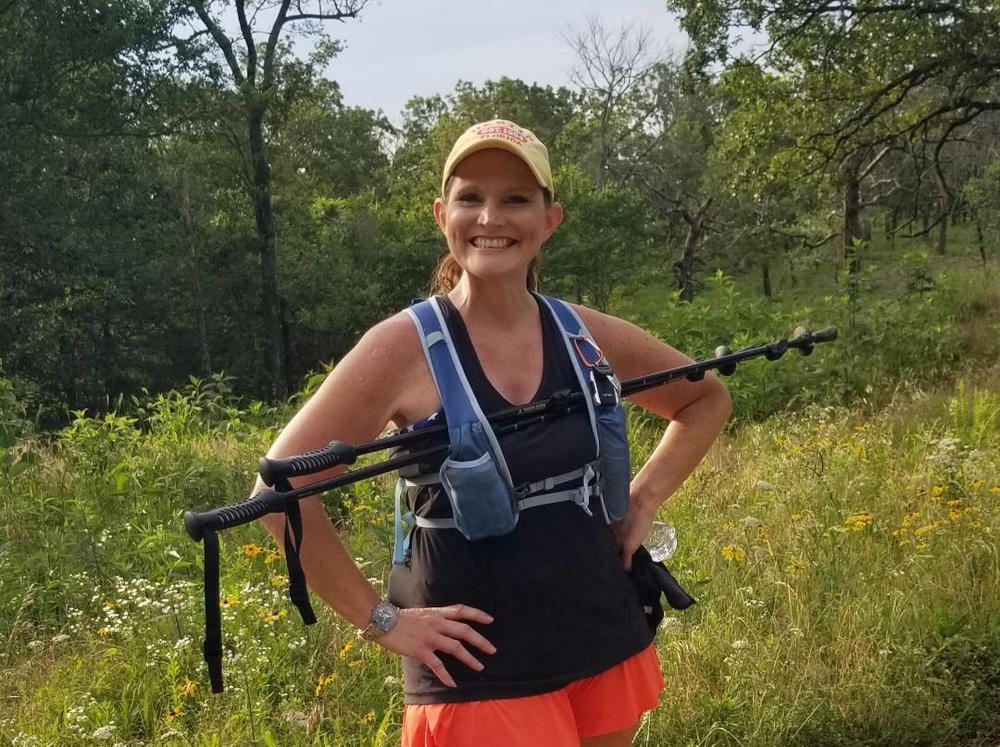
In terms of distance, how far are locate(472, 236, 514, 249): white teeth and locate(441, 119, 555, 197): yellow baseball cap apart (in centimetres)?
14

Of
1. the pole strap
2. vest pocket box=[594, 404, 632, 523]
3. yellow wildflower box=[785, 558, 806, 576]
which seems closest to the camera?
the pole strap

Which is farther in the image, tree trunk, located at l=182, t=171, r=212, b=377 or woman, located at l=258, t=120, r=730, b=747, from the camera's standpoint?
tree trunk, located at l=182, t=171, r=212, b=377

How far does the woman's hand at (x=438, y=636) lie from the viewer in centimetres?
149

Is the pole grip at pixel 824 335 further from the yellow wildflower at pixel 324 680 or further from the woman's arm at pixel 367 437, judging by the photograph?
the yellow wildflower at pixel 324 680

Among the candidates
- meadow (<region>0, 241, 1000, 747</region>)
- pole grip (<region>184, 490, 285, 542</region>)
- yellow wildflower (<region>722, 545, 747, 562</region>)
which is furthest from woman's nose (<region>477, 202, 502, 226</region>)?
yellow wildflower (<region>722, 545, 747, 562</region>)

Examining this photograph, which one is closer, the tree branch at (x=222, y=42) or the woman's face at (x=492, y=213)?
the woman's face at (x=492, y=213)

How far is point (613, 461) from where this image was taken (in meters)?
1.68

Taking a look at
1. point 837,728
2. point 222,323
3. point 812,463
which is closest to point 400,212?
point 222,323

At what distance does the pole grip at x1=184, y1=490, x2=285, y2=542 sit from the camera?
1205 millimetres

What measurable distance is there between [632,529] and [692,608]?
177cm

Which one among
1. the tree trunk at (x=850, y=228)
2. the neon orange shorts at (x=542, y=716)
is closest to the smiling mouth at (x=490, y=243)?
the neon orange shorts at (x=542, y=716)

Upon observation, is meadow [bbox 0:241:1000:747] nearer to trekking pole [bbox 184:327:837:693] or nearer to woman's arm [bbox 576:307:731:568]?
woman's arm [bbox 576:307:731:568]

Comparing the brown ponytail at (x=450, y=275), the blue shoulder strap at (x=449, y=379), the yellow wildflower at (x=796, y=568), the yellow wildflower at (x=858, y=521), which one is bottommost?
the yellow wildflower at (x=796, y=568)

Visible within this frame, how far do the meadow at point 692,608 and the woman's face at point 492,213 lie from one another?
166cm
